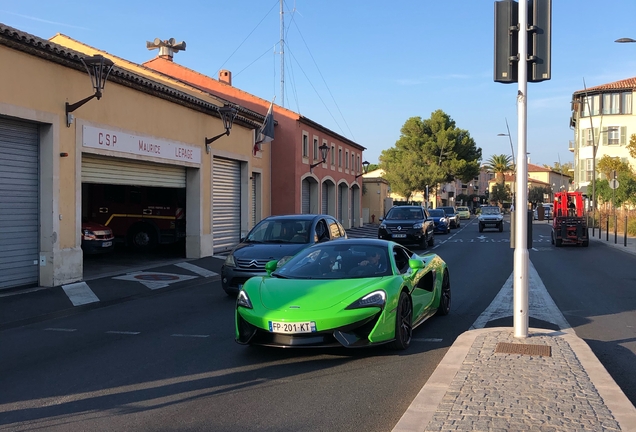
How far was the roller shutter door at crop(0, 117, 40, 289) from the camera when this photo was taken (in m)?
12.4

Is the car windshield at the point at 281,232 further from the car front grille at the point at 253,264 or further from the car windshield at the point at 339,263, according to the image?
the car windshield at the point at 339,263

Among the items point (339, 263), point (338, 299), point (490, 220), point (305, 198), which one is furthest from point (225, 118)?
point (490, 220)

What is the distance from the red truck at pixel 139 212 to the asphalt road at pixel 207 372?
33.6 ft

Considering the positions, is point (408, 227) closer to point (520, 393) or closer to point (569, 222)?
point (569, 222)

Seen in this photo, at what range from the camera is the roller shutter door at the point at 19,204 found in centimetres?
1239

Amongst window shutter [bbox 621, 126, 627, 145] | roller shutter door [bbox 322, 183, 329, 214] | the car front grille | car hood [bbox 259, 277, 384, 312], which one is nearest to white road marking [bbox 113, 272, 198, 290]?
the car front grille

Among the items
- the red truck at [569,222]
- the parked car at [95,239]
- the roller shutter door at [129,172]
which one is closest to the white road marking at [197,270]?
the parked car at [95,239]

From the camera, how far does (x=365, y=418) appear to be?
488 cm

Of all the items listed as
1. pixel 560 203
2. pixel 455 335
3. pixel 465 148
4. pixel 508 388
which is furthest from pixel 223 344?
pixel 465 148

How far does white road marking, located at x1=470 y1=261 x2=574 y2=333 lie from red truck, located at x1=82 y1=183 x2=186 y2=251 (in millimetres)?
12200

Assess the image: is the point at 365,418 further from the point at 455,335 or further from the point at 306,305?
the point at 455,335

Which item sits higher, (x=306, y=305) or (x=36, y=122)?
(x=36, y=122)

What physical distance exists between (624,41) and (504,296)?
13.4 meters

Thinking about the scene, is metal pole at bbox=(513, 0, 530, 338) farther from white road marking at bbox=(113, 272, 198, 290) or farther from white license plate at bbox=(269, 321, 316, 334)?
white road marking at bbox=(113, 272, 198, 290)
